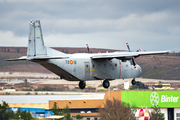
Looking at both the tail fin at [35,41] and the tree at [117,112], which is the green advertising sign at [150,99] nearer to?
the tree at [117,112]

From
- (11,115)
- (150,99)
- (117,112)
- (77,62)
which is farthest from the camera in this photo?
(150,99)

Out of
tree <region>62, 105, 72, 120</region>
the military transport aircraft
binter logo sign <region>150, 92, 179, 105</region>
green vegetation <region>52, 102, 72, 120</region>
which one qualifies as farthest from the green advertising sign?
the military transport aircraft

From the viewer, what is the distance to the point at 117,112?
103 m

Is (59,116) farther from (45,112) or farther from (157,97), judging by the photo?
(157,97)

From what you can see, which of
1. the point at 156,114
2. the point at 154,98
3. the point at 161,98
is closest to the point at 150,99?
the point at 154,98

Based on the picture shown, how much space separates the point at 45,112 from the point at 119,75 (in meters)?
90.2

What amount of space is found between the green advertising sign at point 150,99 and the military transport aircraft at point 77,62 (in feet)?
233

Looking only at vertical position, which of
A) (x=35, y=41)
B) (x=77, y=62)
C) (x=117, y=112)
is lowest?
(x=117, y=112)

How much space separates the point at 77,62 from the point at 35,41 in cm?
511

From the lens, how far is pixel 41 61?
33.8 m

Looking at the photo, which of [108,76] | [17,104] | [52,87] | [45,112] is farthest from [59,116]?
[108,76]

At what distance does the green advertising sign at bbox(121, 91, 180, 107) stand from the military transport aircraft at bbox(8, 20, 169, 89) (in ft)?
233

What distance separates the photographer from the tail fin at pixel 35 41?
1336 inches

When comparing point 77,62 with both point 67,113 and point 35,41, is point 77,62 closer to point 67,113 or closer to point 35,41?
point 35,41
